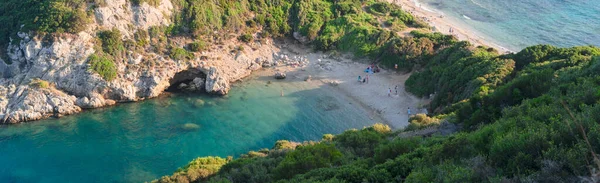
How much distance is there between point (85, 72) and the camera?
3841 cm

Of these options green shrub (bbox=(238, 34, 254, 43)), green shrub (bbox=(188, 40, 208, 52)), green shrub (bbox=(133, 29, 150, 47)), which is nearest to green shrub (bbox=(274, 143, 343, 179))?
green shrub (bbox=(188, 40, 208, 52))

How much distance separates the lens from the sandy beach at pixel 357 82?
A: 38.1 meters

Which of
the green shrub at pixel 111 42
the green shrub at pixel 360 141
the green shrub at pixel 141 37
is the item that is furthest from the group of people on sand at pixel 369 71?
the green shrub at pixel 111 42

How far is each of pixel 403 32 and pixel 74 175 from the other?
34806 mm

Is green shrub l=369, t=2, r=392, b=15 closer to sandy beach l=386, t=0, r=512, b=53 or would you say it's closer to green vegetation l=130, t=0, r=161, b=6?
sandy beach l=386, t=0, r=512, b=53

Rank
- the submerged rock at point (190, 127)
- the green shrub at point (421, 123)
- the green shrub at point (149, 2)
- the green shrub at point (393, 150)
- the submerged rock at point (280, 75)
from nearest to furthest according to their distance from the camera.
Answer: the green shrub at point (393, 150) → the green shrub at point (421, 123) → the submerged rock at point (190, 127) → the green shrub at point (149, 2) → the submerged rock at point (280, 75)

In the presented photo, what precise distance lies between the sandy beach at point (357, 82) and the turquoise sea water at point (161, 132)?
1518mm

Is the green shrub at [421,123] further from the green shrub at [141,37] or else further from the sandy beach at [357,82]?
the green shrub at [141,37]

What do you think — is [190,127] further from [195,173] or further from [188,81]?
[195,173]

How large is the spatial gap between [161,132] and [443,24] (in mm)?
38057

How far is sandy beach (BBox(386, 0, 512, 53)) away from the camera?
5131cm

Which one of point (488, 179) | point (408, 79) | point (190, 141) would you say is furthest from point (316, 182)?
point (408, 79)

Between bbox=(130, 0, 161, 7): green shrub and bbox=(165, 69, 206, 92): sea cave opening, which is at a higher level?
bbox=(130, 0, 161, 7): green shrub

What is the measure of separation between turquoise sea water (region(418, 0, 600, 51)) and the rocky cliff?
33569mm
